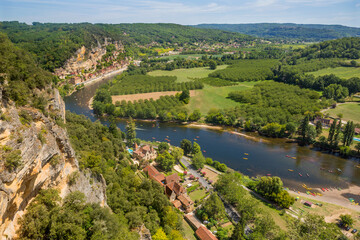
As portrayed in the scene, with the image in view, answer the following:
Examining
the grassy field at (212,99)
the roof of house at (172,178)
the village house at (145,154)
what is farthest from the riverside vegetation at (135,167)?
the roof of house at (172,178)

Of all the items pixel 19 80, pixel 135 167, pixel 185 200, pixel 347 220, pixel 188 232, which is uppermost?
pixel 19 80

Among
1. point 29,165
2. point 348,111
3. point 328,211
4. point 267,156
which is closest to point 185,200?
point 328,211

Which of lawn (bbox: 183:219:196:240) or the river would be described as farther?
the river

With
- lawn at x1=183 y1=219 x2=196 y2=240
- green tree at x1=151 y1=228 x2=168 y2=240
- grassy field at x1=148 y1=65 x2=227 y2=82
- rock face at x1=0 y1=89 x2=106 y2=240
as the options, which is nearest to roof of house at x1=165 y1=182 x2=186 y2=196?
lawn at x1=183 y1=219 x2=196 y2=240

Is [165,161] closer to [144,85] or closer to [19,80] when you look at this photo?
[19,80]

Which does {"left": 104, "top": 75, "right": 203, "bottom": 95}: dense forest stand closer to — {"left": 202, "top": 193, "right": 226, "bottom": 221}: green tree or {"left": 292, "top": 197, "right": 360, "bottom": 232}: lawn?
{"left": 202, "top": 193, "right": 226, "bottom": 221}: green tree

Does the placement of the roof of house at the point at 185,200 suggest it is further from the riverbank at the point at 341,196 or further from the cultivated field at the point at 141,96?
the cultivated field at the point at 141,96
